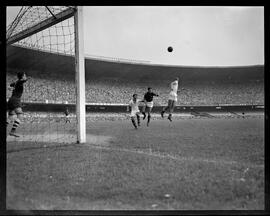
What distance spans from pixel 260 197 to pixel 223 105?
39093 mm

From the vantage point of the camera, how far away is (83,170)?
445cm

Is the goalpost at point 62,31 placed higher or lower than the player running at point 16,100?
higher

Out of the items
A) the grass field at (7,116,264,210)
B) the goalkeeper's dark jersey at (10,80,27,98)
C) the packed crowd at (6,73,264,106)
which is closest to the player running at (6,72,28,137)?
the goalkeeper's dark jersey at (10,80,27,98)

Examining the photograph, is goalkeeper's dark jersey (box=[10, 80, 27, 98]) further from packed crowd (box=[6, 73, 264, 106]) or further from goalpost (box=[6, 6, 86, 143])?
packed crowd (box=[6, 73, 264, 106])

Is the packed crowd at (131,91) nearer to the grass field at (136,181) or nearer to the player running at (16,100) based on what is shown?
the player running at (16,100)

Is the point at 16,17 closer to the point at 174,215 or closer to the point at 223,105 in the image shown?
the point at 174,215

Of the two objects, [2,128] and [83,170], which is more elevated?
[2,128]

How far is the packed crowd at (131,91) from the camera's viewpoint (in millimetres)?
31434

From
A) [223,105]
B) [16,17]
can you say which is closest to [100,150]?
[16,17]

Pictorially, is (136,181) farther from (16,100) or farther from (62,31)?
(62,31)

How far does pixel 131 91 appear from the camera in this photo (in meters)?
36.6

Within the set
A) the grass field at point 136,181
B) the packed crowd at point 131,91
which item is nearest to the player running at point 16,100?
the grass field at point 136,181

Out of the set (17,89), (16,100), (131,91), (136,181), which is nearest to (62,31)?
(17,89)
